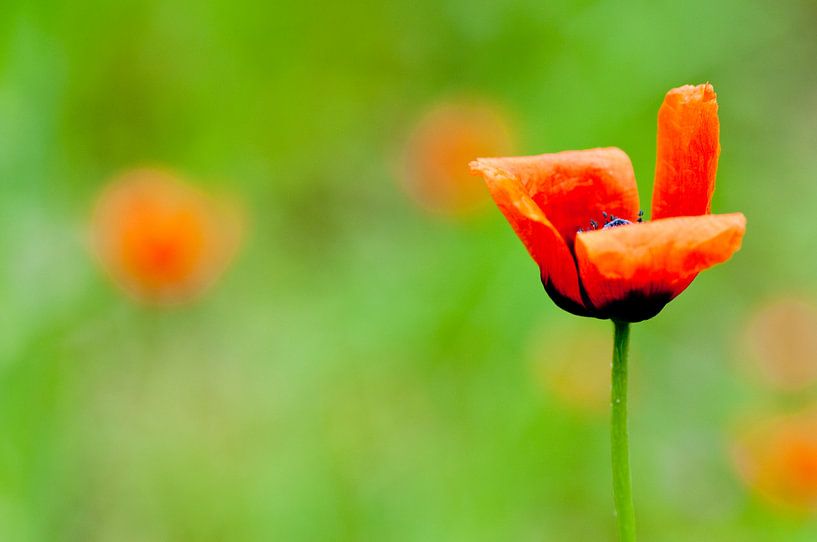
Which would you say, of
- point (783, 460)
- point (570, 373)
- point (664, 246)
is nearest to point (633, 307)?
point (664, 246)

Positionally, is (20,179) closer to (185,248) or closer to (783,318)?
(185,248)

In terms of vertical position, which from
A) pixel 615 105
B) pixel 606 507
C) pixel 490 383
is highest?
pixel 615 105

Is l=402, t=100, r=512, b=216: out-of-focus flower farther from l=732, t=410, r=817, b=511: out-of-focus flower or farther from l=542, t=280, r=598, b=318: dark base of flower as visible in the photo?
l=542, t=280, r=598, b=318: dark base of flower

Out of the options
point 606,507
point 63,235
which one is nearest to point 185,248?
point 63,235

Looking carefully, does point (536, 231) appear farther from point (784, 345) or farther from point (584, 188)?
point (784, 345)

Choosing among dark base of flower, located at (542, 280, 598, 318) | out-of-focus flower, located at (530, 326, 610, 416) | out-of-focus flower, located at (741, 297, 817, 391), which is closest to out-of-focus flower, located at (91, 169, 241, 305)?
out-of-focus flower, located at (530, 326, 610, 416)

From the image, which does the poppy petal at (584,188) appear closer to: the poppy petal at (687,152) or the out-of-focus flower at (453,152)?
the poppy petal at (687,152)

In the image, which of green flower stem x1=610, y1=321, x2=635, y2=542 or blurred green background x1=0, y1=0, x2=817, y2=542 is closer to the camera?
green flower stem x1=610, y1=321, x2=635, y2=542
